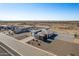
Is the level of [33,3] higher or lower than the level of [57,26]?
higher

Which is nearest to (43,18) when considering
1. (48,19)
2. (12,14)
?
(48,19)

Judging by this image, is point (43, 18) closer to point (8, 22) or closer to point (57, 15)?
point (57, 15)

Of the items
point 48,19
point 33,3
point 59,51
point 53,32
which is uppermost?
point 33,3

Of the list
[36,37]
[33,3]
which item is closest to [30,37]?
[36,37]

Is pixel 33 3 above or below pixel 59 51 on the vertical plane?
above

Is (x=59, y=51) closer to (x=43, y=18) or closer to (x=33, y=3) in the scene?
(x=43, y=18)

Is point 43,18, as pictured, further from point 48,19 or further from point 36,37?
point 36,37

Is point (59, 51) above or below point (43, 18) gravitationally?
below

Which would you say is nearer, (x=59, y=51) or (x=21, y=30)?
(x=59, y=51)

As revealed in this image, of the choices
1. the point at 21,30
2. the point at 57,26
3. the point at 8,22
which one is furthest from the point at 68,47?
the point at 8,22
